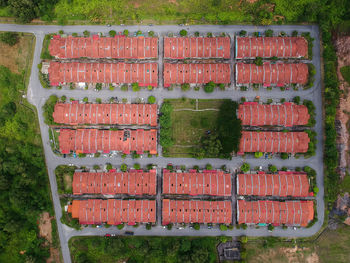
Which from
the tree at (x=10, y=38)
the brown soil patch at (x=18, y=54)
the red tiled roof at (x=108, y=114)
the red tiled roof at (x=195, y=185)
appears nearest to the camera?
the red tiled roof at (x=195, y=185)

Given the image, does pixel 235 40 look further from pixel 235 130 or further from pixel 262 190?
pixel 262 190

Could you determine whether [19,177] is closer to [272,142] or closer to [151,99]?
[151,99]

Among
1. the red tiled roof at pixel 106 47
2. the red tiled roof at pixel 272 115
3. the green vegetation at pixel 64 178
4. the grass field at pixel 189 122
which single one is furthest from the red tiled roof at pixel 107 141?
the red tiled roof at pixel 272 115

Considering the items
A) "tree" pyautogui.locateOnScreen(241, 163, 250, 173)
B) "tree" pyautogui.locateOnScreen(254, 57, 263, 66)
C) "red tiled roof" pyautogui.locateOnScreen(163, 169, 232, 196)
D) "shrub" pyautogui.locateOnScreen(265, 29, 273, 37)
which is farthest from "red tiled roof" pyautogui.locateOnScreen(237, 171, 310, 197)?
"shrub" pyautogui.locateOnScreen(265, 29, 273, 37)

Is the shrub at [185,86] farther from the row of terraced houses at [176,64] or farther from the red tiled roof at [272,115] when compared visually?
the red tiled roof at [272,115]

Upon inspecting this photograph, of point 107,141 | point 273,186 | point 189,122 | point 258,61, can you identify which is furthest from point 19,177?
point 258,61

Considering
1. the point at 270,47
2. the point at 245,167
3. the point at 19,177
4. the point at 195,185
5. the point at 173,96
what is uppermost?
the point at 270,47

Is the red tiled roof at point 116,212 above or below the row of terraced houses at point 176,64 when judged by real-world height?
below
